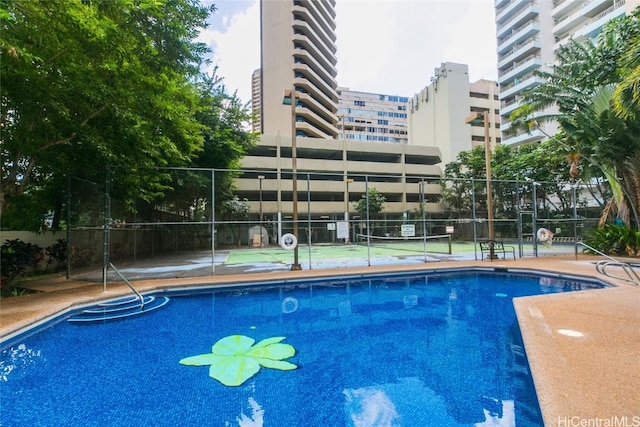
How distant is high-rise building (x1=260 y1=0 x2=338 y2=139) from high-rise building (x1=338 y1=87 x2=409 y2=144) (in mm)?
39804

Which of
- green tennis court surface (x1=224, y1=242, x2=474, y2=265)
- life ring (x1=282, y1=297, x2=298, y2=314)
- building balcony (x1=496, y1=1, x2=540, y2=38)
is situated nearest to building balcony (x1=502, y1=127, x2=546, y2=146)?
building balcony (x1=496, y1=1, x2=540, y2=38)

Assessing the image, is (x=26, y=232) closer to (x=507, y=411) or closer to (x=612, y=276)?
(x=507, y=411)

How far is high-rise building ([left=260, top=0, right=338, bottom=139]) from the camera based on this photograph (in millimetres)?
48037

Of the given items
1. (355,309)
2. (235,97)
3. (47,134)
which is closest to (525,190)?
(355,309)

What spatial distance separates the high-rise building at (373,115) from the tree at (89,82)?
8587 cm

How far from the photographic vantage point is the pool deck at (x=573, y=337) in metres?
2.33

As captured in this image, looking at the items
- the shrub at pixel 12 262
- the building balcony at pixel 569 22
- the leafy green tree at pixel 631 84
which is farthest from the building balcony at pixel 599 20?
the shrub at pixel 12 262

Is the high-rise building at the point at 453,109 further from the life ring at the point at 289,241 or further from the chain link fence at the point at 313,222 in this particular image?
the life ring at the point at 289,241

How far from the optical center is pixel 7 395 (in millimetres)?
3350

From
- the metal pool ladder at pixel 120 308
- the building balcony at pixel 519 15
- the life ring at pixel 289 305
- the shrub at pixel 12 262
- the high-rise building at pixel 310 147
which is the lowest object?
the life ring at pixel 289 305

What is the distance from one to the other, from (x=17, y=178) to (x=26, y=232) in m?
3.38

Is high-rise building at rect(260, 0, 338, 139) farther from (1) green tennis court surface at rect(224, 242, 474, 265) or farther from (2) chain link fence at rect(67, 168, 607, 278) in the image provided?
(2) chain link fence at rect(67, 168, 607, 278)

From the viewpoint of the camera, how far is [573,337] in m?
3.81

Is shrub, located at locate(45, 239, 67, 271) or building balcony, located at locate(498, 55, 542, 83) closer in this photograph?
shrub, located at locate(45, 239, 67, 271)
